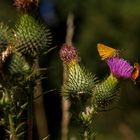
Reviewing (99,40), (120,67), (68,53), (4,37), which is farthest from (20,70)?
(99,40)

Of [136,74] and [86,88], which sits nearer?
[86,88]

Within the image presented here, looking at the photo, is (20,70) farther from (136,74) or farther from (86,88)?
(136,74)

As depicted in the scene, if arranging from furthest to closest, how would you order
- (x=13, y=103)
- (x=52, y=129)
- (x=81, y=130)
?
1. (x=52, y=129)
2. (x=81, y=130)
3. (x=13, y=103)

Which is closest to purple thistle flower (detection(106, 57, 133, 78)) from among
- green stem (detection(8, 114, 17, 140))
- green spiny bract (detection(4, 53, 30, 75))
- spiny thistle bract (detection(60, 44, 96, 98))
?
spiny thistle bract (detection(60, 44, 96, 98))

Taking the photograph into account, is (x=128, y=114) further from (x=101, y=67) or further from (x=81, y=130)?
(x=81, y=130)

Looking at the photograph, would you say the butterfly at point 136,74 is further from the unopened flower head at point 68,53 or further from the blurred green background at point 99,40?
the blurred green background at point 99,40

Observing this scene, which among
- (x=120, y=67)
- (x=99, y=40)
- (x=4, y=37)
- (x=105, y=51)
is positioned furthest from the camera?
(x=99, y=40)

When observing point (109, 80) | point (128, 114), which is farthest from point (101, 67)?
point (109, 80)
